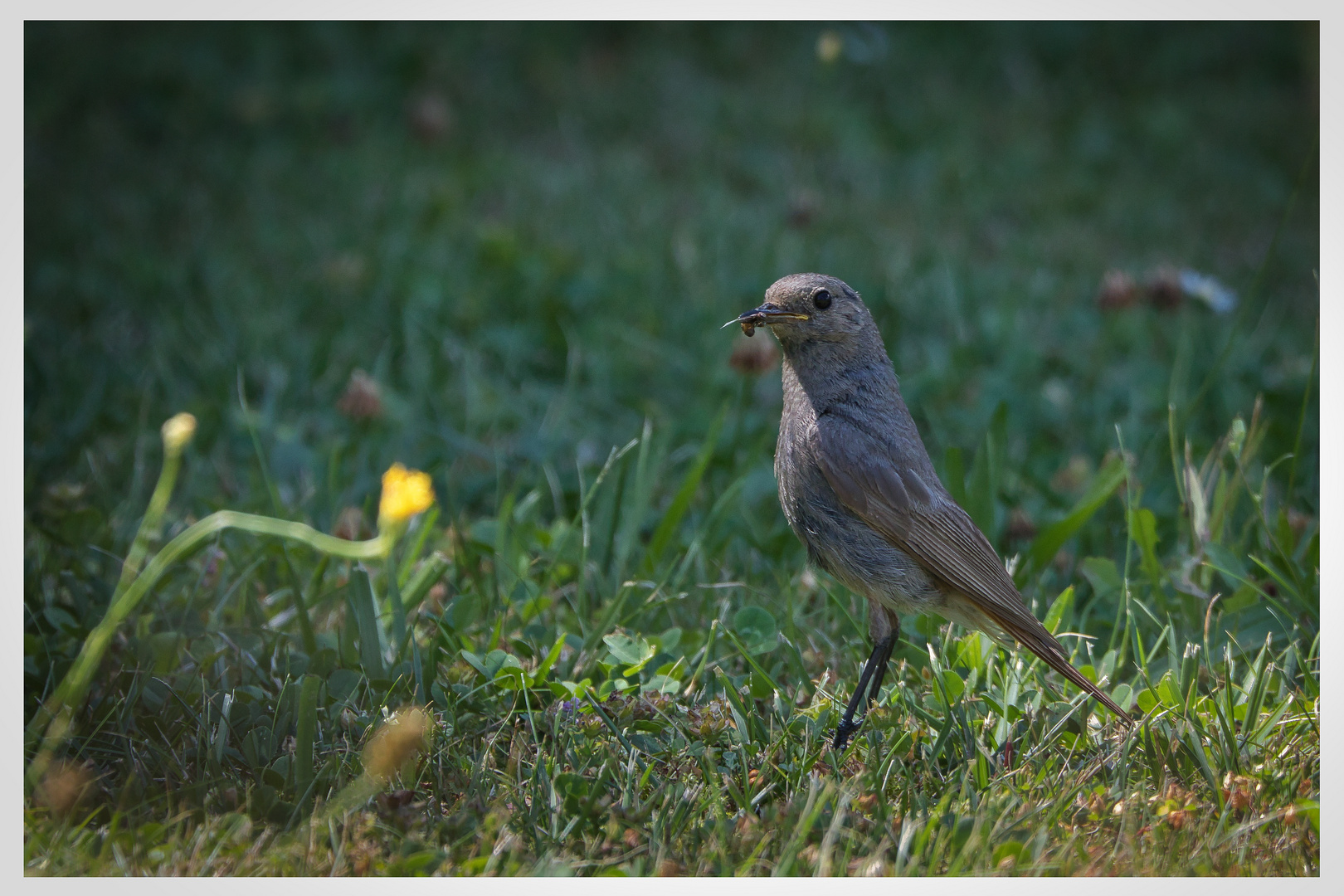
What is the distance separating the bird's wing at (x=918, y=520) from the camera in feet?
9.75

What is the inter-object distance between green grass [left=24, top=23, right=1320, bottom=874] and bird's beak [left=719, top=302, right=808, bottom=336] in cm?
82

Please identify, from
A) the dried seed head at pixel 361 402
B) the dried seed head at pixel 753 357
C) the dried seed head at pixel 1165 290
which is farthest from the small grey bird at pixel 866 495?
the dried seed head at pixel 1165 290

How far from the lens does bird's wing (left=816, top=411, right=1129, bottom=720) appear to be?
297 centimetres

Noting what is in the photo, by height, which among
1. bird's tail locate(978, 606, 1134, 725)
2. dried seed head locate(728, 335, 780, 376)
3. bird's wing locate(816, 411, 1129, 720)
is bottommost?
bird's tail locate(978, 606, 1134, 725)

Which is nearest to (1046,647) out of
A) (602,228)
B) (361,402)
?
(361,402)

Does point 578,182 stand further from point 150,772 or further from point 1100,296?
point 150,772

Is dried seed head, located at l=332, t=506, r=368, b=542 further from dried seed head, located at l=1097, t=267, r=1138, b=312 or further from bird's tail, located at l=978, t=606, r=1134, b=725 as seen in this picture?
dried seed head, located at l=1097, t=267, r=1138, b=312

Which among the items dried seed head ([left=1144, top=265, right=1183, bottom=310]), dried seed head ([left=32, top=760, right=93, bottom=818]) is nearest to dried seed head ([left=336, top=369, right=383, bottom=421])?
dried seed head ([left=32, top=760, right=93, bottom=818])

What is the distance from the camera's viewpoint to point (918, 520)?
3.10 meters

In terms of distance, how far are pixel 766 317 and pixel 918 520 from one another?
0.66m

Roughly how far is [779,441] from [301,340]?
281 cm

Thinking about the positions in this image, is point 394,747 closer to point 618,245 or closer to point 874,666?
point 874,666

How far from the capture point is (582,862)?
251cm

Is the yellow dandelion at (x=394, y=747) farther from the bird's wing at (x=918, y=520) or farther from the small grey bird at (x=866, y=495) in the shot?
the bird's wing at (x=918, y=520)
